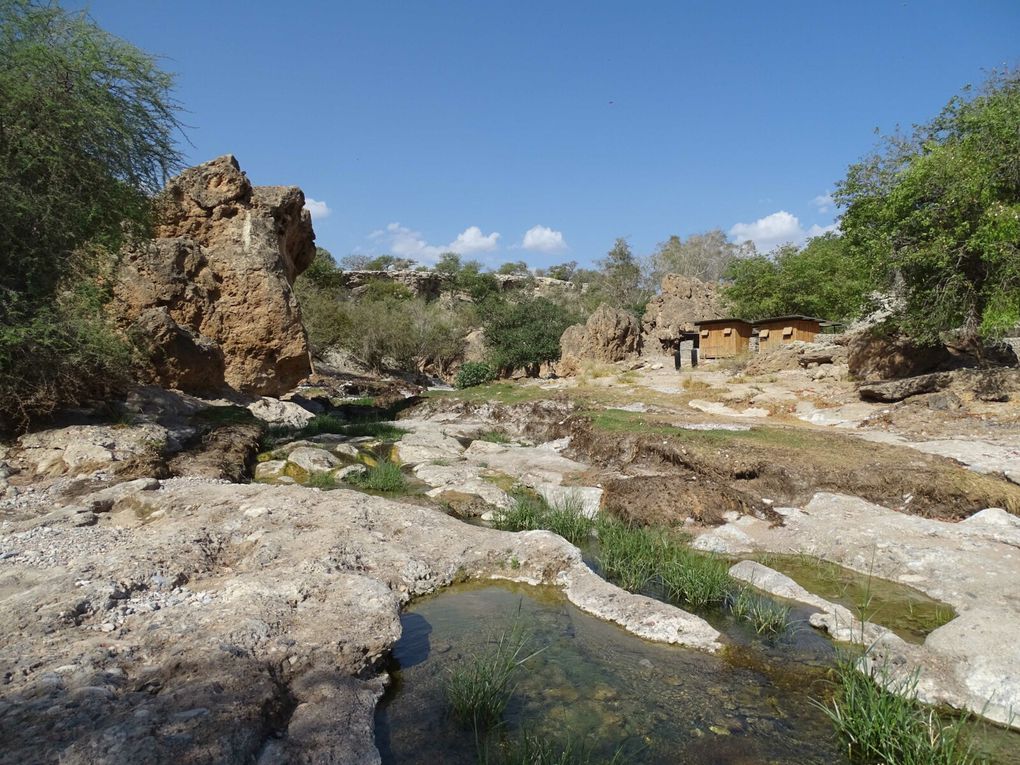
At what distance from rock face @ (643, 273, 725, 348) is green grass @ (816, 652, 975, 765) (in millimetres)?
41892

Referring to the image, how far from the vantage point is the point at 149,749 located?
3.33 meters

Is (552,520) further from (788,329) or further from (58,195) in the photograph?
(788,329)

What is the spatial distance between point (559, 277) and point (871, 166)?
3254 inches

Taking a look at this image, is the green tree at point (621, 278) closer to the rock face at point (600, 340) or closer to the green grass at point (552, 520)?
the rock face at point (600, 340)

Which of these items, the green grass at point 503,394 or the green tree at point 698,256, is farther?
the green tree at point 698,256

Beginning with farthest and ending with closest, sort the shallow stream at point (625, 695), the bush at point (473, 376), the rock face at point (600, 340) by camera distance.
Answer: the bush at point (473, 376) < the rock face at point (600, 340) < the shallow stream at point (625, 695)

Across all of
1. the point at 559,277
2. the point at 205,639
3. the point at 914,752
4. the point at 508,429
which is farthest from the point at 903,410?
the point at 559,277

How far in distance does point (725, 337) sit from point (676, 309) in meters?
10.1

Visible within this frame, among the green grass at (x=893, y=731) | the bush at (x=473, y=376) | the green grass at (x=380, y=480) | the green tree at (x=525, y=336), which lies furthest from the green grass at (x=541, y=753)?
the green tree at (x=525, y=336)

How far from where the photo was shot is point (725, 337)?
123 feet

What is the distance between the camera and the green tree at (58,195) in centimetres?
1121

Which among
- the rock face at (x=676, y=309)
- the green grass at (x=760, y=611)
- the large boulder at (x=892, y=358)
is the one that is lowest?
the green grass at (x=760, y=611)

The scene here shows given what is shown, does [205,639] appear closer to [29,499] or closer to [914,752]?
[914,752]

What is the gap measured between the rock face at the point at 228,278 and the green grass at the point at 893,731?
19238 mm
